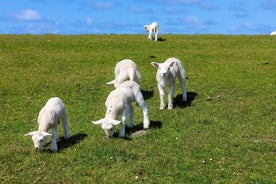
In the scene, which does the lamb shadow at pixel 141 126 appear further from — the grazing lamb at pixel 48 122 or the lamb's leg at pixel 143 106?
the grazing lamb at pixel 48 122

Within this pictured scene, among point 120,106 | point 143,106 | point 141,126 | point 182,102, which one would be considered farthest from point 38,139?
point 182,102

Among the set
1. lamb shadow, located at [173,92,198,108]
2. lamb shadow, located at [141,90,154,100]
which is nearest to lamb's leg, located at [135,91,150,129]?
lamb shadow, located at [173,92,198,108]

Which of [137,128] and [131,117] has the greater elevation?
[131,117]

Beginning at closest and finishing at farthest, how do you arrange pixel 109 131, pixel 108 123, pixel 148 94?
pixel 108 123
pixel 109 131
pixel 148 94

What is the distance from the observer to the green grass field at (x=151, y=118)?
1396cm

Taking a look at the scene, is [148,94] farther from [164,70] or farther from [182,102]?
[164,70]

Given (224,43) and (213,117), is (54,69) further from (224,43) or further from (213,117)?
(224,43)

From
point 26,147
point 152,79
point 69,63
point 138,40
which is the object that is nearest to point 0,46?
point 69,63

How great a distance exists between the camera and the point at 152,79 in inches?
1119

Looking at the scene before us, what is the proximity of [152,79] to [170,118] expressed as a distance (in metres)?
8.70

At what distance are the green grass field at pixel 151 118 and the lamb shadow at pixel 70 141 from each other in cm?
4

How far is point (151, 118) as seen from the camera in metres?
20.1

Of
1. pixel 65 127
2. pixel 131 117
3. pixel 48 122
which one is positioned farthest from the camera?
pixel 131 117

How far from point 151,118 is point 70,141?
14.9ft
